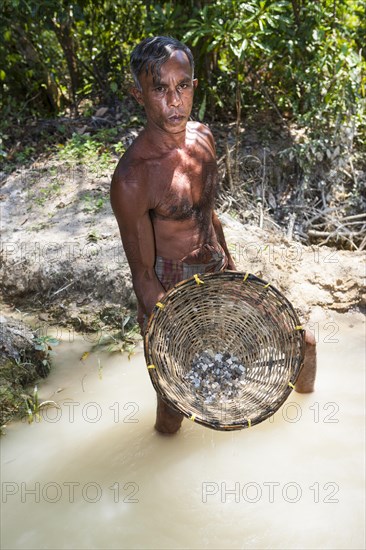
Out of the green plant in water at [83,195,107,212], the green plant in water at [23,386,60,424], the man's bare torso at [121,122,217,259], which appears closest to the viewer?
the man's bare torso at [121,122,217,259]

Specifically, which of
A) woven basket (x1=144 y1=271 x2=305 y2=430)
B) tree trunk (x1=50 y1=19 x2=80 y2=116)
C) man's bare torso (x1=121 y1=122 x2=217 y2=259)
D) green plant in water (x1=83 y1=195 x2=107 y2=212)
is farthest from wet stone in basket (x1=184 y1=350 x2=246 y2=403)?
tree trunk (x1=50 y1=19 x2=80 y2=116)

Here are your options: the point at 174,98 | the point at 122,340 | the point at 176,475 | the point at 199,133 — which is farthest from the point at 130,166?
the point at 122,340

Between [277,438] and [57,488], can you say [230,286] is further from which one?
[57,488]

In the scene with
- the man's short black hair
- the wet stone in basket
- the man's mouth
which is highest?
the man's short black hair

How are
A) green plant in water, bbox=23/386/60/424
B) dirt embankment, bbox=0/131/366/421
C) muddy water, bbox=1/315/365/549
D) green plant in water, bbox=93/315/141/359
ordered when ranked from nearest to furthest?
muddy water, bbox=1/315/365/549
green plant in water, bbox=23/386/60/424
green plant in water, bbox=93/315/141/359
dirt embankment, bbox=0/131/366/421

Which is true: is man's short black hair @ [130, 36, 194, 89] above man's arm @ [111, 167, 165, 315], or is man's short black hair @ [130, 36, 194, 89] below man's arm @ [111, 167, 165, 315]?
above

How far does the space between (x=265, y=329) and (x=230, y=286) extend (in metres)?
0.23

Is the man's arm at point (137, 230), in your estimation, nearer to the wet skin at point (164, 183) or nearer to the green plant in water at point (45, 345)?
the wet skin at point (164, 183)

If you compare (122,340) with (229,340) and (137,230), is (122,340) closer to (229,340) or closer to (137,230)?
(229,340)

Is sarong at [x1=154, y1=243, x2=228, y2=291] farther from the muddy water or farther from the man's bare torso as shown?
the muddy water

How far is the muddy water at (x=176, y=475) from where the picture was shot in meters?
2.44

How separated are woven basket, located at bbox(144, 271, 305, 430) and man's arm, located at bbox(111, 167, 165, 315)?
130 millimetres

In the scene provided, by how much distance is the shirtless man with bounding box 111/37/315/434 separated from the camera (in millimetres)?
2197

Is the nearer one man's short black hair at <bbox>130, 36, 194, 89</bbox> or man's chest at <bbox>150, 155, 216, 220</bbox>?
man's short black hair at <bbox>130, 36, 194, 89</bbox>
